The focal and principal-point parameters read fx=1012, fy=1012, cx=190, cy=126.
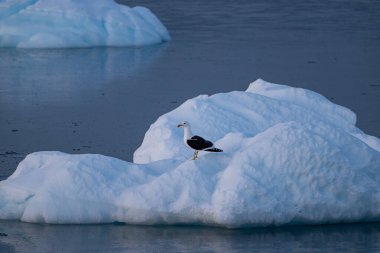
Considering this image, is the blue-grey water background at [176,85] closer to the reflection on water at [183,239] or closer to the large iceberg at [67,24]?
the reflection on water at [183,239]

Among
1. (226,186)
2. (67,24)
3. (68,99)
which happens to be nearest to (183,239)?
(226,186)

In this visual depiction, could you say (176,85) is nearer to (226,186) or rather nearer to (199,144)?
(199,144)

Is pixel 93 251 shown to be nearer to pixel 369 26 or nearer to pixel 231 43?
pixel 231 43

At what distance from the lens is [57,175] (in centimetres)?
816

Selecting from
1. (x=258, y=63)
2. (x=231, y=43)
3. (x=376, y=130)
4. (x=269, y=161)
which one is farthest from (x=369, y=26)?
(x=269, y=161)

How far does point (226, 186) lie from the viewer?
7.87m

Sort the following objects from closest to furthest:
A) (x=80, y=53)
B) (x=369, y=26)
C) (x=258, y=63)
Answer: (x=258, y=63)
(x=80, y=53)
(x=369, y=26)

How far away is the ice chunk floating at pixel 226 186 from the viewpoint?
7.89 metres

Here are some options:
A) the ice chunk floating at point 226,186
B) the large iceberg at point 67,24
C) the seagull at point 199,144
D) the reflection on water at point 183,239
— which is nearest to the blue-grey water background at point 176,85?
the reflection on water at point 183,239

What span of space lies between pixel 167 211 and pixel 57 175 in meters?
0.96

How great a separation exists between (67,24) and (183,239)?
12685 mm

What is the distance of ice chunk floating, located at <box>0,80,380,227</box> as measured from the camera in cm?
789

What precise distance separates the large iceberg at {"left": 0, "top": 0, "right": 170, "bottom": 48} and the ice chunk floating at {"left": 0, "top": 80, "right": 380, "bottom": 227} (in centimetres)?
1162

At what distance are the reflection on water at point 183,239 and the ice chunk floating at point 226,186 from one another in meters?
0.08
